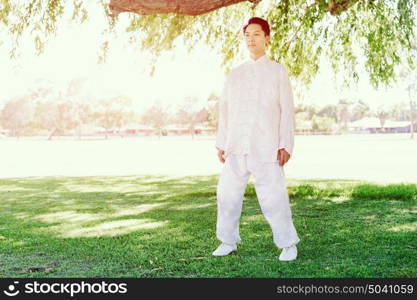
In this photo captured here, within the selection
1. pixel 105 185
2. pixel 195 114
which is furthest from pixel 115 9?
pixel 195 114

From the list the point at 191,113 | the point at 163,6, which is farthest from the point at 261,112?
the point at 191,113

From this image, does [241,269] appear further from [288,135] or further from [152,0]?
[152,0]

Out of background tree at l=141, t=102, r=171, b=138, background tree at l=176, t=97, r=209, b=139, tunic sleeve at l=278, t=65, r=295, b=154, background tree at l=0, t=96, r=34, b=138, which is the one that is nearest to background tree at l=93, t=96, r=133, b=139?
background tree at l=141, t=102, r=171, b=138

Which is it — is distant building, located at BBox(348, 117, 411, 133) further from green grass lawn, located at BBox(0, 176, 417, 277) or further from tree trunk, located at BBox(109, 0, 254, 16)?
tree trunk, located at BBox(109, 0, 254, 16)

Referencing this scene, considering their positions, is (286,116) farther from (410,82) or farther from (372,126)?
(372,126)

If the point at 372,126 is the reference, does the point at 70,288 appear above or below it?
above

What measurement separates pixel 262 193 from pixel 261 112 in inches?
25.8

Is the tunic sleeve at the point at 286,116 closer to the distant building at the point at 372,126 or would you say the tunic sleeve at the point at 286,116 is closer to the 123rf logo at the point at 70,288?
the 123rf logo at the point at 70,288

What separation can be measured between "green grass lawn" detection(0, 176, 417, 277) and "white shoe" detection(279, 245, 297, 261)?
6 cm

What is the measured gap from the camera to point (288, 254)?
14.7 ft

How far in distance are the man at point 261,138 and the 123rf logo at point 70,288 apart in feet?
4.61

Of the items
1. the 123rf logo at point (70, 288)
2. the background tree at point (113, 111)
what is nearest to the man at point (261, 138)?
the 123rf logo at point (70, 288)

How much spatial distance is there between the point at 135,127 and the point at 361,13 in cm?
10344

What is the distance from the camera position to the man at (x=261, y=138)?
4.38 meters
